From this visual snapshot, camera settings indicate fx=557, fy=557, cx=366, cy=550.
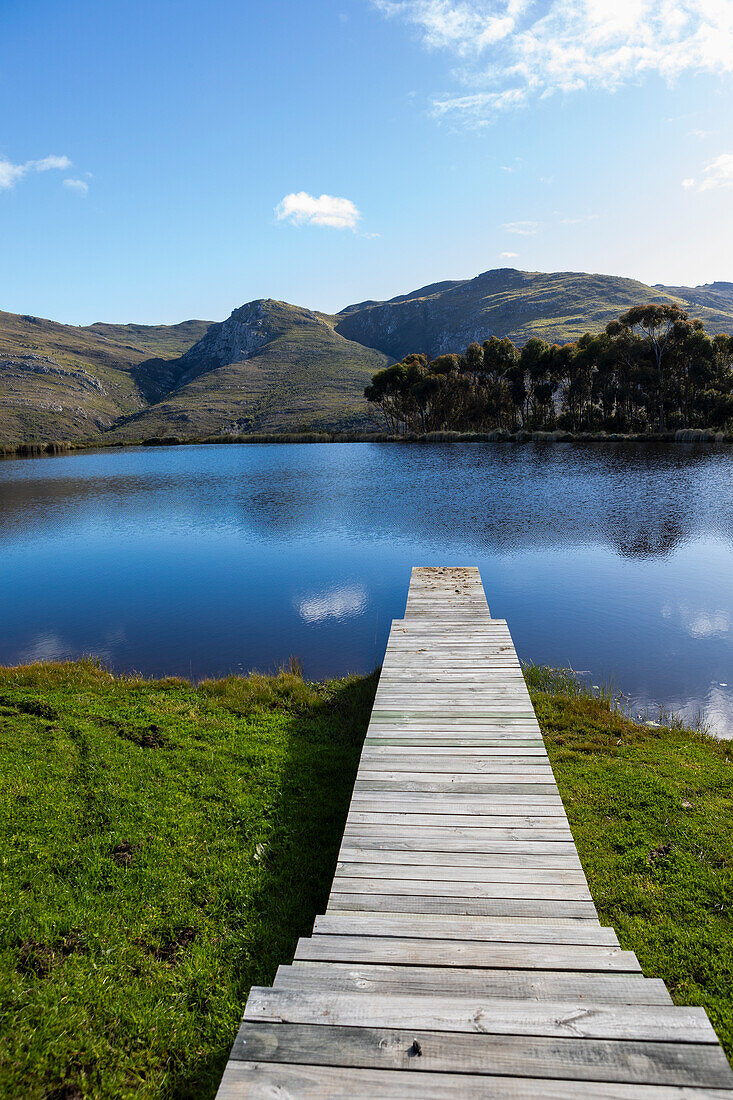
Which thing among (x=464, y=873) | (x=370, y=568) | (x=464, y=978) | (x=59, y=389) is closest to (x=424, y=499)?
(x=370, y=568)

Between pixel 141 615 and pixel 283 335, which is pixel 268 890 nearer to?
pixel 141 615

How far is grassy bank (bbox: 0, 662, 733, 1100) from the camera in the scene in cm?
369

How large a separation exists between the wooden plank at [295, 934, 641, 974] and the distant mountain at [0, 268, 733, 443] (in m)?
98.0

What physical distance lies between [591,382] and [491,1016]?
70.3 metres

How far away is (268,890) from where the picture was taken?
5.06 meters

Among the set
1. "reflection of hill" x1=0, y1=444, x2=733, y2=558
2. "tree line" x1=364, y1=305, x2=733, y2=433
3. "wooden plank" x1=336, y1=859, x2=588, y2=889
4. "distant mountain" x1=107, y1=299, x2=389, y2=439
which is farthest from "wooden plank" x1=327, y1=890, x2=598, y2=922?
"distant mountain" x1=107, y1=299, x2=389, y2=439

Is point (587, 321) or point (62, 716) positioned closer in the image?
point (62, 716)

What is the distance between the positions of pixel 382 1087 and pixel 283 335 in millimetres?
195767

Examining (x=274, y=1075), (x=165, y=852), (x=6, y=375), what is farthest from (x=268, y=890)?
(x=6, y=375)

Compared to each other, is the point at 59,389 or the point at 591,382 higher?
the point at 59,389

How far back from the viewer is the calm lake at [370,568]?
11586 millimetres

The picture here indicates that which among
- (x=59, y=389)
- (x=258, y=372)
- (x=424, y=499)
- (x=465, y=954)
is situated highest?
(x=258, y=372)

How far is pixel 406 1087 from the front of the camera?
2.46 m

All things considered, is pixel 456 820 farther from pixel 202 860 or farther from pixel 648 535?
pixel 648 535
